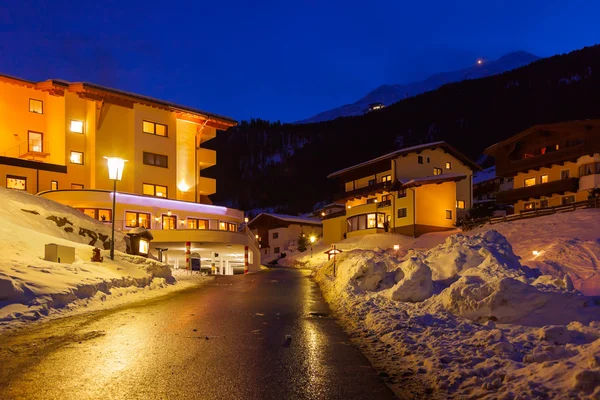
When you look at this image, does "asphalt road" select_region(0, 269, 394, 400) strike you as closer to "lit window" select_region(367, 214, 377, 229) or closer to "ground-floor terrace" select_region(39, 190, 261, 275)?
"ground-floor terrace" select_region(39, 190, 261, 275)

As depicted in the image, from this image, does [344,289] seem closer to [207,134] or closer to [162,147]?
[162,147]

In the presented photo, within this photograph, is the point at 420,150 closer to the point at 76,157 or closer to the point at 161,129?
the point at 161,129

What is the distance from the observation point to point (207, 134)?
52.0m

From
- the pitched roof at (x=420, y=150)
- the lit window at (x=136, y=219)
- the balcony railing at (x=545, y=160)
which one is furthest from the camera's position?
the pitched roof at (x=420, y=150)

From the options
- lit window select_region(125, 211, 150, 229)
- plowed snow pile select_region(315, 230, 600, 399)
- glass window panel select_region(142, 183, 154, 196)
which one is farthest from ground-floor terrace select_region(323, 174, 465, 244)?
plowed snow pile select_region(315, 230, 600, 399)

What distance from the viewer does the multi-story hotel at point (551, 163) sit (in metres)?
41.2

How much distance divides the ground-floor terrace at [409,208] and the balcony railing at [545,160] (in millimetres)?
5102

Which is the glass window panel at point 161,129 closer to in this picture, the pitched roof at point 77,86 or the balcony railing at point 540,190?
the pitched roof at point 77,86

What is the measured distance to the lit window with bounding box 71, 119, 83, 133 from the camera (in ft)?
139

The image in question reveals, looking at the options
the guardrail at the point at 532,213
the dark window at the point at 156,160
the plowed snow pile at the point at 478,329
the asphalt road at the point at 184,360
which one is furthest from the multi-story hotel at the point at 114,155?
the asphalt road at the point at 184,360

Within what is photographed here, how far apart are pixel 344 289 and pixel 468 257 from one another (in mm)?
4413

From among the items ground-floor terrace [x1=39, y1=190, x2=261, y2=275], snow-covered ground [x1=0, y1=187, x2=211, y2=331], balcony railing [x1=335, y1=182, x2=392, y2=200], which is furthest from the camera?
balcony railing [x1=335, y1=182, x2=392, y2=200]

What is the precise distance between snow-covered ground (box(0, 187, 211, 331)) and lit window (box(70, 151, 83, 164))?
1400 centimetres

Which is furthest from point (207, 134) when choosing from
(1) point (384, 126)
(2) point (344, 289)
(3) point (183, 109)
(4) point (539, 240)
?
(1) point (384, 126)
